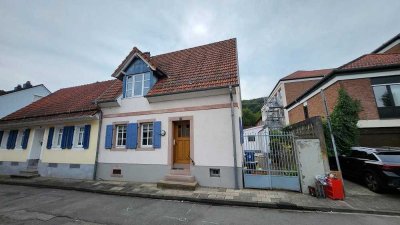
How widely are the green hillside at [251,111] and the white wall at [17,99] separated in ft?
140

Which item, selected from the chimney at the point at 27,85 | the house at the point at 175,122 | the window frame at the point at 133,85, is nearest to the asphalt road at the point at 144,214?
the house at the point at 175,122

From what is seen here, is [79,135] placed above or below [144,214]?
above

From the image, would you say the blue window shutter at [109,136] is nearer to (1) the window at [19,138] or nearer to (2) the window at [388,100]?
(1) the window at [19,138]

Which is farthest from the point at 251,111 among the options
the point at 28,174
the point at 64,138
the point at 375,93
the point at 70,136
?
the point at 28,174

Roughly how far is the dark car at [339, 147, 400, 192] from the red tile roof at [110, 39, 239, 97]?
254 inches

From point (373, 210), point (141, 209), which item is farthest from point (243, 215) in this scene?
Answer: point (373, 210)

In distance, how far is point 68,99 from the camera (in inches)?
538

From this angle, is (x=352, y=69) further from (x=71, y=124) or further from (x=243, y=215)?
(x=71, y=124)

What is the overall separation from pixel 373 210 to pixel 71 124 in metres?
14.7

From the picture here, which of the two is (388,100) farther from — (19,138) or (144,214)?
(19,138)

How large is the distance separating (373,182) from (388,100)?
7.54 m

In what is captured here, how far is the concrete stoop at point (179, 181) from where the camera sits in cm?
762

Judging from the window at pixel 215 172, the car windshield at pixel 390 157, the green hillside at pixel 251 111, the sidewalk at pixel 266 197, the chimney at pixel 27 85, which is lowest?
the sidewalk at pixel 266 197

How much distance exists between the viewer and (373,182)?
7.22 meters
